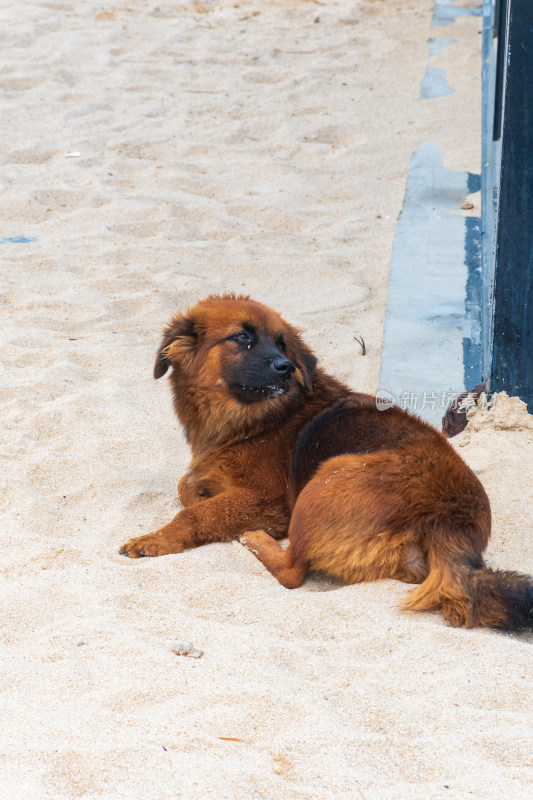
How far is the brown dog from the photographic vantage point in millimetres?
3031

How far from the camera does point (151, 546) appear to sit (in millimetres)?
3500

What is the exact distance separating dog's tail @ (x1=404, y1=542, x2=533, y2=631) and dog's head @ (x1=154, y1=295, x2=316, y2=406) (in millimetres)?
1156

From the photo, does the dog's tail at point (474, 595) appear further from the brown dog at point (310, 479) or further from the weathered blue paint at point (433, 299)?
the weathered blue paint at point (433, 299)

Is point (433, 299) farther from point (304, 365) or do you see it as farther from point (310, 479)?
point (310, 479)

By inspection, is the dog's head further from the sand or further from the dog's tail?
the dog's tail

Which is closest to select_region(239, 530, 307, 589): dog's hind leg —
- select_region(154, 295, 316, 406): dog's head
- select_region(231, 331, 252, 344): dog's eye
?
select_region(154, 295, 316, 406): dog's head

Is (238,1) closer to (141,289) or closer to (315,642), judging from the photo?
(141,289)

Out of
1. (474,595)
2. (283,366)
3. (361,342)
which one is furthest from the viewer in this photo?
(361,342)

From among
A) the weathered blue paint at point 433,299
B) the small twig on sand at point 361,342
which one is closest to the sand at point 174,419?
the small twig on sand at point 361,342

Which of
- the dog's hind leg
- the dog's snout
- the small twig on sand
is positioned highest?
the dog's snout

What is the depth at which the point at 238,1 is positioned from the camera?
12258 mm

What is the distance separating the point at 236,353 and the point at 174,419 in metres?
1.05

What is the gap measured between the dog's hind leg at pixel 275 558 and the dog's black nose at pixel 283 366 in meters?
0.69

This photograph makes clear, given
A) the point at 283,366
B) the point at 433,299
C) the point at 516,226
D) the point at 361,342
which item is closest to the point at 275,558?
the point at 283,366
